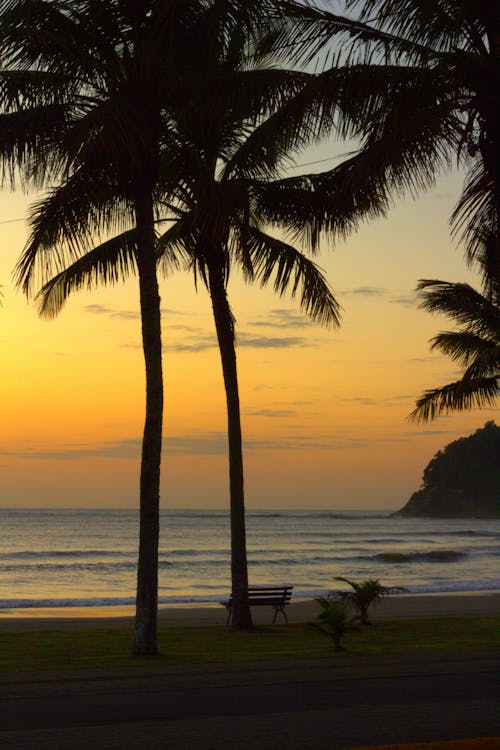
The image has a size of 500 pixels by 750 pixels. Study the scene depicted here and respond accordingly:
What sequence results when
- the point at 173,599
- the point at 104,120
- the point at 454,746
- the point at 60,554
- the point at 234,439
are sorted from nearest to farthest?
the point at 454,746 → the point at 104,120 → the point at 234,439 → the point at 173,599 → the point at 60,554

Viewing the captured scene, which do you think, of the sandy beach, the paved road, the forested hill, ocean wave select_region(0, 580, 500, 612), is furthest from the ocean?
the forested hill

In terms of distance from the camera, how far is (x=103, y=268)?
19172mm

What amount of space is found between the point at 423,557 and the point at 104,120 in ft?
207

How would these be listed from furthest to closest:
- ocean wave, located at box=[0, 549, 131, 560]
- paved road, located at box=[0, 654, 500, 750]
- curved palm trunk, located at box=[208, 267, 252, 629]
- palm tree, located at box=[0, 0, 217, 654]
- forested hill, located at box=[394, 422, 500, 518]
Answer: forested hill, located at box=[394, 422, 500, 518]
ocean wave, located at box=[0, 549, 131, 560]
curved palm trunk, located at box=[208, 267, 252, 629]
palm tree, located at box=[0, 0, 217, 654]
paved road, located at box=[0, 654, 500, 750]

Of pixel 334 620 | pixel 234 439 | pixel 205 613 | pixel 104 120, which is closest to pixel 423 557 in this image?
pixel 205 613

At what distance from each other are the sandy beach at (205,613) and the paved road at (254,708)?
13160 millimetres

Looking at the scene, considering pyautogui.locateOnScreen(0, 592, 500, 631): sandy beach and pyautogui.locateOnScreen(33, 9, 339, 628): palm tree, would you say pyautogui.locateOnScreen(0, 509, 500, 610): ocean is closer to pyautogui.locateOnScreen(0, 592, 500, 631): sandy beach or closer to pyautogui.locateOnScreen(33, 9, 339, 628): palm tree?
pyautogui.locateOnScreen(0, 592, 500, 631): sandy beach

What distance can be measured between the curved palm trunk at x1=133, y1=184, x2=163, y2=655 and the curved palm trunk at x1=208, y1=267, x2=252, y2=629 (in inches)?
175

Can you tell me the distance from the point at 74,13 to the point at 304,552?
205 feet

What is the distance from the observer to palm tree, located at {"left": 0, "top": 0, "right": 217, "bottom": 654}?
43.9 ft

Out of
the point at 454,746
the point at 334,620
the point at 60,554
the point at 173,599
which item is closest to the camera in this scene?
the point at 454,746

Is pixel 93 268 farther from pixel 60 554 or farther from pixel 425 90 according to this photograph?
pixel 60 554

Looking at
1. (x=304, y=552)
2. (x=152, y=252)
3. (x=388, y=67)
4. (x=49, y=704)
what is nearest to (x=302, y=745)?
(x=49, y=704)

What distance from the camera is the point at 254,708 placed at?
988 centimetres
